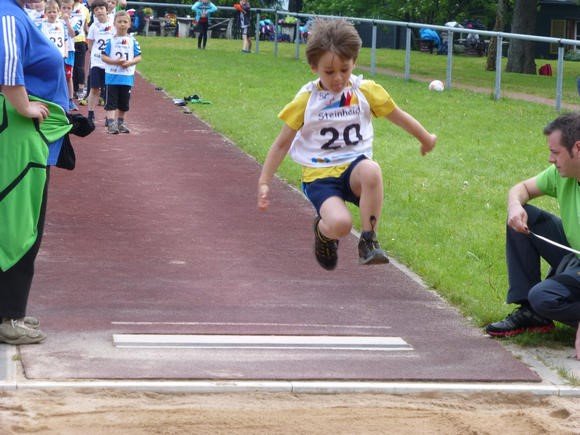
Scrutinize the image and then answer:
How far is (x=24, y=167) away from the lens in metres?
7.03

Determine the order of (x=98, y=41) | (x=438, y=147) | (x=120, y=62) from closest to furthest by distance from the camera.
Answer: (x=120, y=62)
(x=438, y=147)
(x=98, y=41)

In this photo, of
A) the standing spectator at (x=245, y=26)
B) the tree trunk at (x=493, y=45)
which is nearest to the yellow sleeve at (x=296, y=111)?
the tree trunk at (x=493, y=45)

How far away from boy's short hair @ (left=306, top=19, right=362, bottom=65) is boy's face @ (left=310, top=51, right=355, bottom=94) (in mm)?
28

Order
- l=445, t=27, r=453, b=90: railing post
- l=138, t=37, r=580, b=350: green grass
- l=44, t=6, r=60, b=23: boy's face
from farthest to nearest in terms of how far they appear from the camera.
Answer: l=445, t=27, r=453, b=90: railing post → l=44, t=6, r=60, b=23: boy's face → l=138, t=37, r=580, b=350: green grass

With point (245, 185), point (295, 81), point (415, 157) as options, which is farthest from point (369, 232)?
point (295, 81)

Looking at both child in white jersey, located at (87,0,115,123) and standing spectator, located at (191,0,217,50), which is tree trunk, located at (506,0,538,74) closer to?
standing spectator, located at (191,0,217,50)

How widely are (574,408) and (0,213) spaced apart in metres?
3.49

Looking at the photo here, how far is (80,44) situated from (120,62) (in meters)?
4.15

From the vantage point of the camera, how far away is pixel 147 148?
1630 centimetres

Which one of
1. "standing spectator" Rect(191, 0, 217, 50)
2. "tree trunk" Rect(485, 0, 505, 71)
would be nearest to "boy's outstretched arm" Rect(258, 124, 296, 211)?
"tree trunk" Rect(485, 0, 505, 71)

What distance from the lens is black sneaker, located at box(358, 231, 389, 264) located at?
6984mm

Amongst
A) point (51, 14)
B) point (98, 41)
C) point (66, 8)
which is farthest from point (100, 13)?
point (66, 8)

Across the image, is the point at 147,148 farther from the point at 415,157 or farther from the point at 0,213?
the point at 0,213

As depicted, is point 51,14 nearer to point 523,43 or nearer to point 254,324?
point 254,324
